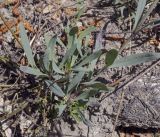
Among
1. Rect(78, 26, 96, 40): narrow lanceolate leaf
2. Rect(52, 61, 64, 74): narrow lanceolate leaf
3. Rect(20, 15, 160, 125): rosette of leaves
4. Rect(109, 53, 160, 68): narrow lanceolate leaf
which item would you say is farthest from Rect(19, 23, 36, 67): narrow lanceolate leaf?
Rect(109, 53, 160, 68): narrow lanceolate leaf

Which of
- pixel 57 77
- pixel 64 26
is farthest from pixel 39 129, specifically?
pixel 64 26

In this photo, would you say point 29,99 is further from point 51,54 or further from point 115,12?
point 115,12

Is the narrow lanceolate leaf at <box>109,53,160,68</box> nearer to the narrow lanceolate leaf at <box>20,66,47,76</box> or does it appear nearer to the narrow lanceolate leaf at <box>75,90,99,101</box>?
the narrow lanceolate leaf at <box>75,90,99,101</box>

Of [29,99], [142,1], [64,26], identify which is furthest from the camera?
[64,26]

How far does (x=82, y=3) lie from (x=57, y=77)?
1.58 ft

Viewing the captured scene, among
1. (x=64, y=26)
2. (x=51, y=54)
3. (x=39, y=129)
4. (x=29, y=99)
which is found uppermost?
(x=64, y=26)

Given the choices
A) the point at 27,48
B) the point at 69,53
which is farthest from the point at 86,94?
the point at 27,48

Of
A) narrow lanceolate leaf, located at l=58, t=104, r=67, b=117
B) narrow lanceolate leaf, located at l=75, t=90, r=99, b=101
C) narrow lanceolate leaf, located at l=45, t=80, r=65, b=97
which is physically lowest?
narrow lanceolate leaf, located at l=58, t=104, r=67, b=117

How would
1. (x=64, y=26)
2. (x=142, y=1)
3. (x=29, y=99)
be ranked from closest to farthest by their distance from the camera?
(x=142, y=1) → (x=29, y=99) → (x=64, y=26)

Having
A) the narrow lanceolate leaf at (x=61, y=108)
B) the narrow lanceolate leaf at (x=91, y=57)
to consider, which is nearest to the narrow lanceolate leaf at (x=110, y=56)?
the narrow lanceolate leaf at (x=91, y=57)

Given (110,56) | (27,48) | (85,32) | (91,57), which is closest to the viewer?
(110,56)

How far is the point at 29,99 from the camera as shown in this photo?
5.61 feet

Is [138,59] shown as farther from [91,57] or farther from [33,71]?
[33,71]

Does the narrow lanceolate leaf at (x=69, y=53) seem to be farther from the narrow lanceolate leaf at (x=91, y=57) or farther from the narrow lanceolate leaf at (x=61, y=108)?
the narrow lanceolate leaf at (x=61, y=108)
